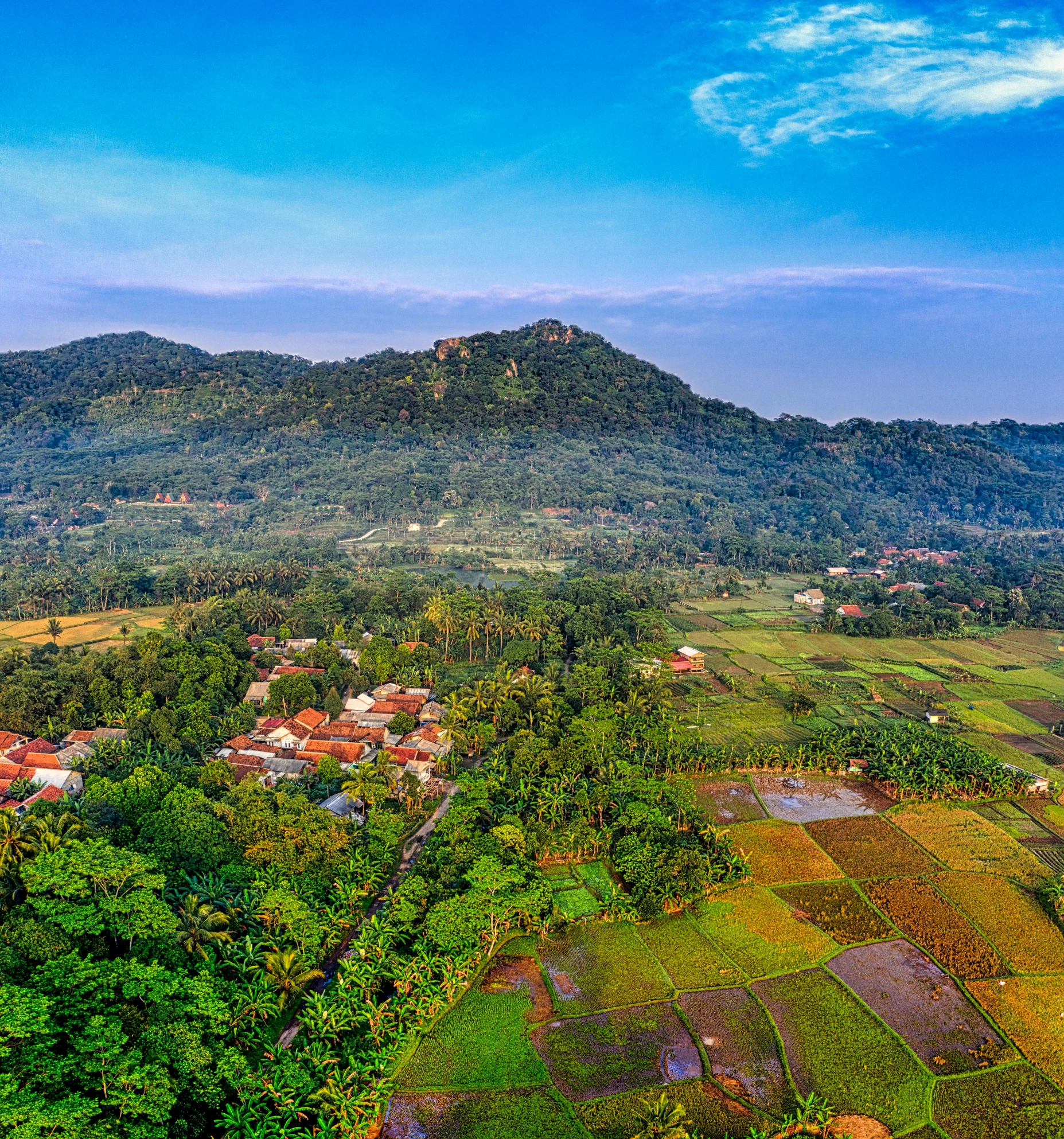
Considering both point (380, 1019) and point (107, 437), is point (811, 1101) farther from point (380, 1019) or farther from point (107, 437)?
point (107, 437)

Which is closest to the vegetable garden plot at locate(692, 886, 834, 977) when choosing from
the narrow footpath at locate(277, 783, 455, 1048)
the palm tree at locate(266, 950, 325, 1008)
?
the narrow footpath at locate(277, 783, 455, 1048)

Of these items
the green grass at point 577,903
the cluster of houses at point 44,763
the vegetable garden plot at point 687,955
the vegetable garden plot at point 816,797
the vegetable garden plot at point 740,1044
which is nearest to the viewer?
the vegetable garden plot at point 740,1044

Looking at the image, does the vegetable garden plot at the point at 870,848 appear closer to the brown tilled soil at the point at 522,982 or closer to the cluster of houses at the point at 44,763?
the brown tilled soil at the point at 522,982

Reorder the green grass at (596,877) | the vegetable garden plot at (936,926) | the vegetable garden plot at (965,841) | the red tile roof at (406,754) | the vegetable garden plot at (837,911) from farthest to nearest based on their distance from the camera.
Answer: the red tile roof at (406,754), the vegetable garden plot at (965,841), the green grass at (596,877), the vegetable garden plot at (837,911), the vegetable garden plot at (936,926)

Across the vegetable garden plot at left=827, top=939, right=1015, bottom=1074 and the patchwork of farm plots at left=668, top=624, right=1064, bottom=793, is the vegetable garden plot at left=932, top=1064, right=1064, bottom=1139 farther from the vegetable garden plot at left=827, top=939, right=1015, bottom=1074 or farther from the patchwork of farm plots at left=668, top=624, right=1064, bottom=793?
the patchwork of farm plots at left=668, top=624, right=1064, bottom=793

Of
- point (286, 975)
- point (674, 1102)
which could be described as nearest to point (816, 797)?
point (674, 1102)

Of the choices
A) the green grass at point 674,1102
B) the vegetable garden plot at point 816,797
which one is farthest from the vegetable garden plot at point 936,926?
the green grass at point 674,1102

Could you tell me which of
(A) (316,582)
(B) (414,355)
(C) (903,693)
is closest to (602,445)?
(B) (414,355)
